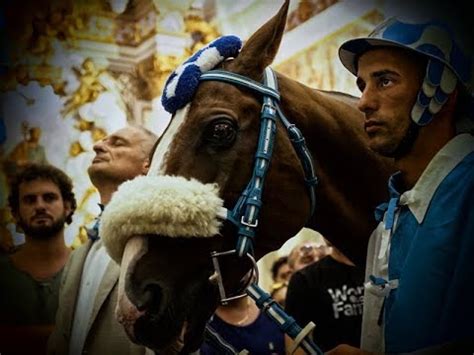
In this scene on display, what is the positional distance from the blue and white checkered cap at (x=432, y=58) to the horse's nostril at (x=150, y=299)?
0.82 meters

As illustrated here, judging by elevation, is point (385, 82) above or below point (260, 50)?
below

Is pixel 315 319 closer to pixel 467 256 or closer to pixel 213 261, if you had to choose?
pixel 213 261

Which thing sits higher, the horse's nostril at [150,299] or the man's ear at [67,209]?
the man's ear at [67,209]

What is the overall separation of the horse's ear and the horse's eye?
21 cm

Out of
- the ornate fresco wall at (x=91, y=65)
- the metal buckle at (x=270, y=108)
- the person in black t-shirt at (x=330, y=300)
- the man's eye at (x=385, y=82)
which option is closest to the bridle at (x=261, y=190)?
the metal buckle at (x=270, y=108)

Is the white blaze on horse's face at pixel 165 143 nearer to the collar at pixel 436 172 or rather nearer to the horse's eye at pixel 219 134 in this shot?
the horse's eye at pixel 219 134

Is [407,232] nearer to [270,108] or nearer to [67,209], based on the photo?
[270,108]

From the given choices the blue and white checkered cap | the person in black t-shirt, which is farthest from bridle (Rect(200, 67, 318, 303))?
the person in black t-shirt

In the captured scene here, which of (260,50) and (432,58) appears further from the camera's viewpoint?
(260,50)

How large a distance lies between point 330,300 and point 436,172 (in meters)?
1.18

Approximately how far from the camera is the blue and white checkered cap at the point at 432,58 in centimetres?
169

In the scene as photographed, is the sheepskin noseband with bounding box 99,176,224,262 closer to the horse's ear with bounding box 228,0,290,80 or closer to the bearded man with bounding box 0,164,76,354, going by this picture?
the horse's ear with bounding box 228,0,290,80

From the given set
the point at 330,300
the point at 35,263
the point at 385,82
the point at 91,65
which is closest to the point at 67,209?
the point at 35,263

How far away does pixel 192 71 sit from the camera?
6.35ft
